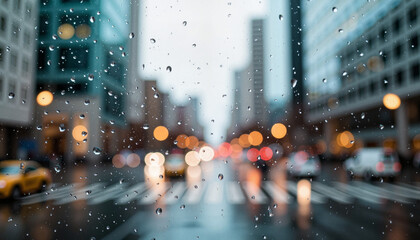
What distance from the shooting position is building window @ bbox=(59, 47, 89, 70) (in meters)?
3.14

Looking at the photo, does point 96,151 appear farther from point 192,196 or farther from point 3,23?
point 192,196

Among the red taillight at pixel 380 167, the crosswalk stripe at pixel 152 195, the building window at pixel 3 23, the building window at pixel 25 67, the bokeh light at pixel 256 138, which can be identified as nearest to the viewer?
the building window at pixel 3 23

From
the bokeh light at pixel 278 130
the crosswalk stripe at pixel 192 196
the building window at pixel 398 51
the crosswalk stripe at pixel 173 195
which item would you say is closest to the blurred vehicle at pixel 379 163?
the crosswalk stripe at pixel 192 196

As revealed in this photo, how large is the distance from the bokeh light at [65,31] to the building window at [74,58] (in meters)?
0.15

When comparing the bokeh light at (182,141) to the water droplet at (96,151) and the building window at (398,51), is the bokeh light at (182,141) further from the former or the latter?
the building window at (398,51)

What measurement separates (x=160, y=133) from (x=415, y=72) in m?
22.8

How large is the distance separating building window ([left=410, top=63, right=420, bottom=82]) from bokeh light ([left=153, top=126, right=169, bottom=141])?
22350 mm

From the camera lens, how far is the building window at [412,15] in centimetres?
1992

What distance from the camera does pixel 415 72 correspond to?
21.0 m

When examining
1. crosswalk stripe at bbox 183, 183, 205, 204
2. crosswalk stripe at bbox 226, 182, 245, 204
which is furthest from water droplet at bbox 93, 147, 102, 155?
crosswalk stripe at bbox 226, 182, 245, 204

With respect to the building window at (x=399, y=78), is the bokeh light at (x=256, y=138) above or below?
below

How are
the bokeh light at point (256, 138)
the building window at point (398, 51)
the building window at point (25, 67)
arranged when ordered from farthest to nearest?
1. the building window at point (398, 51)
2. the bokeh light at point (256, 138)
3. the building window at point (25, 67)

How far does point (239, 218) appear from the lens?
18.6 ft

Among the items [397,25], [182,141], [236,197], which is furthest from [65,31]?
[397,25]
